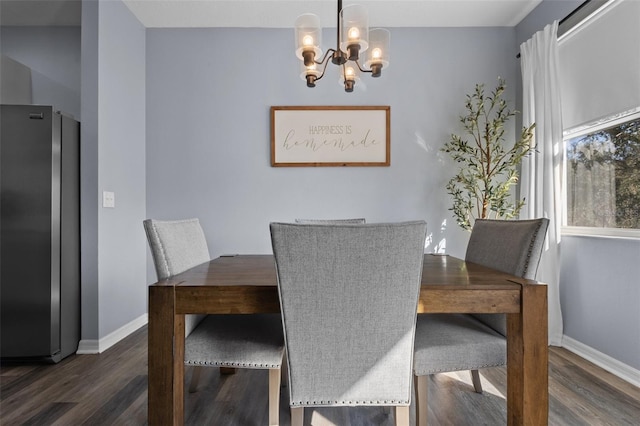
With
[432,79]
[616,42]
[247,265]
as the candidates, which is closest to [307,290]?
[247,265]

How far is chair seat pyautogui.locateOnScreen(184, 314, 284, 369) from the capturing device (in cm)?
135

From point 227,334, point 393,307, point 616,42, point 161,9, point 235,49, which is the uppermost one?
point 161,9

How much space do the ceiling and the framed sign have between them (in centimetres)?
77

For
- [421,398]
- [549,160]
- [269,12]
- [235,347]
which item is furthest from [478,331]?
[269,12]

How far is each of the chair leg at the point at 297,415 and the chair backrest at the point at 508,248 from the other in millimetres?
896

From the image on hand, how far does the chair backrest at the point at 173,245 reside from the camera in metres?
1.44

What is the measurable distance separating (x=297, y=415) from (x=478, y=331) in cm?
83

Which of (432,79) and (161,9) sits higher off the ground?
(161,9)

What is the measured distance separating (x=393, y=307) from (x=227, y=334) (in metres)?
0.77

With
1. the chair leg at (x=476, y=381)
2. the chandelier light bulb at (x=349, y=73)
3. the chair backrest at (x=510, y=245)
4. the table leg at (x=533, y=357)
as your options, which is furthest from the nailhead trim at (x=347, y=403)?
the chandelier light bulb at (x=349, y=73)

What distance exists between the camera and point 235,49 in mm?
3148

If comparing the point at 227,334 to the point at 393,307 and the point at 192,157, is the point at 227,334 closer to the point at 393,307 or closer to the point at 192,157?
the point at 393,307

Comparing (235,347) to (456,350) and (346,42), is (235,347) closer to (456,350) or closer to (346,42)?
(456,350)

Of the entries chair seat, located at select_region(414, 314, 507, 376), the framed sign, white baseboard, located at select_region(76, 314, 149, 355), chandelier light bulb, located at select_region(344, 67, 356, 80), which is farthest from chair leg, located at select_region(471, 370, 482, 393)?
white baseboard, located at select_region(76, 314, 149, 355)
